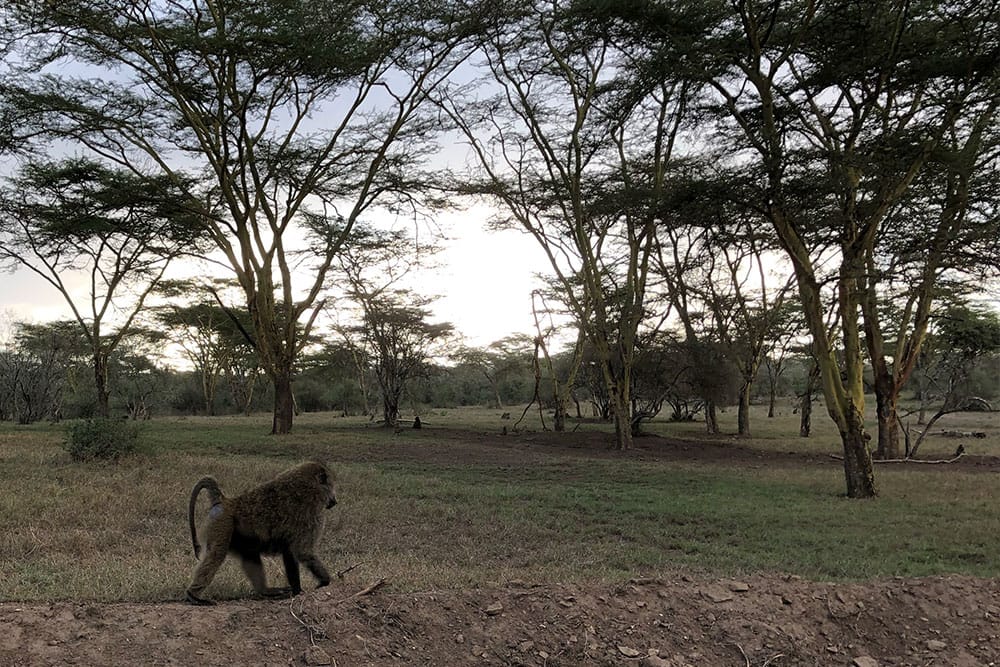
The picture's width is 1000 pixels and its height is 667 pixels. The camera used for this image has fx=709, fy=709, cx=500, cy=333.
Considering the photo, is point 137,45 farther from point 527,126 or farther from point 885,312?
point 885,312

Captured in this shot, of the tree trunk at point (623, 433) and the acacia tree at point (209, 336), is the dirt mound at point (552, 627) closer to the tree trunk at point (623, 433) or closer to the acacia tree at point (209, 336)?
the tree trunk at point (623, 433)

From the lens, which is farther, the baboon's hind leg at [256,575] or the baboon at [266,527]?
the baboon's hind leg at [256,575]

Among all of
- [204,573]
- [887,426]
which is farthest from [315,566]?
[887,426]

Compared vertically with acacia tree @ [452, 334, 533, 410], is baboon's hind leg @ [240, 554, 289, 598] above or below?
below

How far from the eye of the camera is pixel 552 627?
412 cm

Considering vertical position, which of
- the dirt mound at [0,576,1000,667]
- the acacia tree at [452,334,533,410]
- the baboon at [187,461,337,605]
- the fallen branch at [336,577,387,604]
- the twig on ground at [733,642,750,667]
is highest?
the acacia tree at [452,334,533,410]

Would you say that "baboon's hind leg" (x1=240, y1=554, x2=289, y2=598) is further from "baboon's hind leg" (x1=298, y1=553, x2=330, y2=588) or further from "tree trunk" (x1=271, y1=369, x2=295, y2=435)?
"tree trunk" (x1=271, y1=369, x2=295, y2=435)

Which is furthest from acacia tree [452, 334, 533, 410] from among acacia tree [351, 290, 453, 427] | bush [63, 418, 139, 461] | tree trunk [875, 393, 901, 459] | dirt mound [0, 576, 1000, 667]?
dirt mound [0, 576, 1000, 667]

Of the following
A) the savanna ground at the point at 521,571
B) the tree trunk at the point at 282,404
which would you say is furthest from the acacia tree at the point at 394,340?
the savanna ground at the point at 521,571

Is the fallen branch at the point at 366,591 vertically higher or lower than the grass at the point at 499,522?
→ higher

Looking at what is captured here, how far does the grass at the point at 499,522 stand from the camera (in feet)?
17.5

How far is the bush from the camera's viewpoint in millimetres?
10961

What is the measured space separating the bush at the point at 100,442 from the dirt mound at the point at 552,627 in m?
8.02

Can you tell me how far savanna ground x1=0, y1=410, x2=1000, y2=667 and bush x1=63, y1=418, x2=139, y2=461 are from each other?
0.26m
